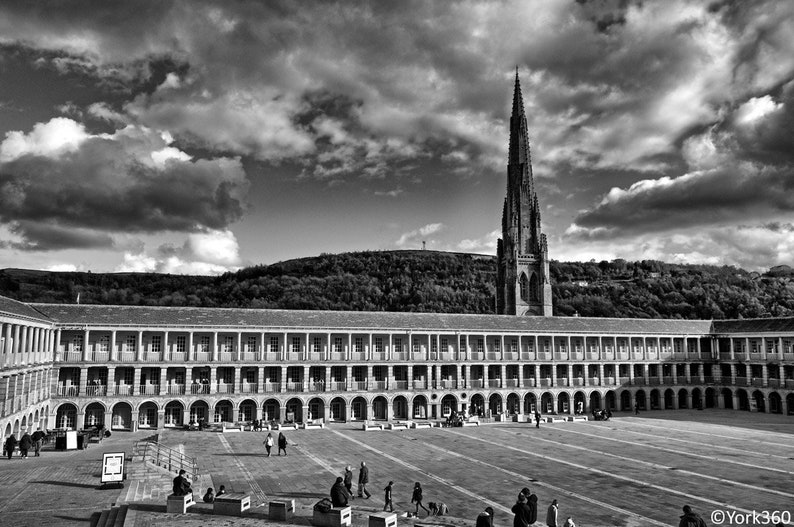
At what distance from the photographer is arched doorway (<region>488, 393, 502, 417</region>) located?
62181mm

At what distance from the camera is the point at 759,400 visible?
64.6 metres

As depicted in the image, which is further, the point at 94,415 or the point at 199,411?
the point at 199,411

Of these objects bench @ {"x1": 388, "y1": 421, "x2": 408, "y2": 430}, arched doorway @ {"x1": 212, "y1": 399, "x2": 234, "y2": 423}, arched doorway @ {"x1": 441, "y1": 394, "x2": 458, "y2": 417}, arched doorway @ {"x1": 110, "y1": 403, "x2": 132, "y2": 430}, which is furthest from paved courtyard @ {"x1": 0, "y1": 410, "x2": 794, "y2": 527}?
arched doorway @ {"x1": 441, "y1": 394, "x2": 458, "y2": 417}

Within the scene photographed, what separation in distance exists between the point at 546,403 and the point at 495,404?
594cm

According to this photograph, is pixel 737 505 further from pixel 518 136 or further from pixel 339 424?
pixel 518 136

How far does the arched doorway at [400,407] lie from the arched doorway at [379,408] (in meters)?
1.10

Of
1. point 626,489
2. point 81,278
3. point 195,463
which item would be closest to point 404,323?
point 195,463

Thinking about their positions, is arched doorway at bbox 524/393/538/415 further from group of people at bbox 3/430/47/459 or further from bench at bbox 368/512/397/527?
bench at bbox 368/512/397/527

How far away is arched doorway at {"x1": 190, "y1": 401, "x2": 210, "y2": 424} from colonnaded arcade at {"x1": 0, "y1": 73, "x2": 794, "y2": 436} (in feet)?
0.27

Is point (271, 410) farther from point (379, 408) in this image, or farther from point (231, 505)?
point (231, 505)

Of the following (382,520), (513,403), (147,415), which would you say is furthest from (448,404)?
(382,520)

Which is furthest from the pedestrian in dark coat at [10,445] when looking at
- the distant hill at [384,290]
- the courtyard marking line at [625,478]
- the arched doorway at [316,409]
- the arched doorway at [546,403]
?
the distant hill at [384,290]

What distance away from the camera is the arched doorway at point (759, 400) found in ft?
209

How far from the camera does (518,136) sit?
286 ft
